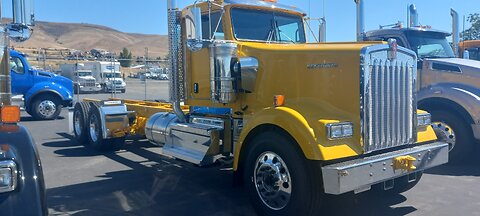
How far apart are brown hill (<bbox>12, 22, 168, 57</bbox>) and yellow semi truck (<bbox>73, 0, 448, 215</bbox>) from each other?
122 m

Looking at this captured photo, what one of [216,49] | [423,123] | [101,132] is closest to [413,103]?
[423,123]

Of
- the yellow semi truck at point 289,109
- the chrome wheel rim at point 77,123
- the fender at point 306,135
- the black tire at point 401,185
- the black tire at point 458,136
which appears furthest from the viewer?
the chrome wheel rim at point 77,123

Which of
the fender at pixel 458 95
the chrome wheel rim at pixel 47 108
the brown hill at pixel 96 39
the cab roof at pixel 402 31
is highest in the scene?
the brown hill at pixel 96 39

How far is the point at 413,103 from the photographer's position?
523 centimetres

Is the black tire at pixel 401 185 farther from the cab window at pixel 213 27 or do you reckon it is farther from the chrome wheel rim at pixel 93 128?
the chrome wheel rim at pixel 93 128

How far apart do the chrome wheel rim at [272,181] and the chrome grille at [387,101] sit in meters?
0.91

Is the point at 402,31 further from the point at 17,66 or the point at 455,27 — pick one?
the point at 17,66

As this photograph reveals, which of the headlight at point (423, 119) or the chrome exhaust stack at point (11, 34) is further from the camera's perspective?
the headlight at point (423, 119)

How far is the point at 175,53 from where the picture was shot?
650 cm

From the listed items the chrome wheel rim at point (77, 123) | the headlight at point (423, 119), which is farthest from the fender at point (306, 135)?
the chrome wheel rim at point (77, 123)

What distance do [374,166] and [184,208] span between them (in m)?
2.31

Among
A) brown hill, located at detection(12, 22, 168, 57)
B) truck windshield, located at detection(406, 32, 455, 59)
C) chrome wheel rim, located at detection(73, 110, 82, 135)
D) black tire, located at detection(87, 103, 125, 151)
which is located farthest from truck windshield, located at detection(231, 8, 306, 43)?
brown hill, located at detection(12, 22, 168, 57)

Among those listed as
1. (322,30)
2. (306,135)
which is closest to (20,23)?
(306,135)

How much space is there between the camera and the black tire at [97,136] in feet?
30.3
